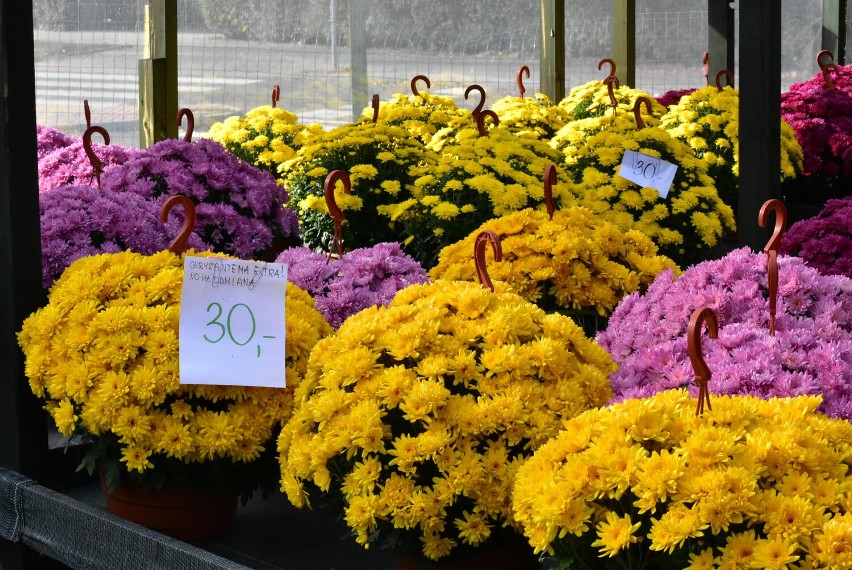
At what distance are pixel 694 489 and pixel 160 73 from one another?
A: 3.74 m

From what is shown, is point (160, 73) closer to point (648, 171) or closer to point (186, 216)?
point (648, 171)

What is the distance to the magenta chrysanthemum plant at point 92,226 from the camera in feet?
10.2

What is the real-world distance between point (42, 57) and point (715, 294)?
598cm

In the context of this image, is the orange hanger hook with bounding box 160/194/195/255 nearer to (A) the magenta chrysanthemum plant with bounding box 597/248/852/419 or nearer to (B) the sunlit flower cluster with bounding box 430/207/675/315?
(B) the sunlit flower cluster with bounding box 430/207/675/315

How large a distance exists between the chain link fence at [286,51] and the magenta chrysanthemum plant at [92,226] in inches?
162

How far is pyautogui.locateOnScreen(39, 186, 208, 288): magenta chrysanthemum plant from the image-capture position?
123 inches

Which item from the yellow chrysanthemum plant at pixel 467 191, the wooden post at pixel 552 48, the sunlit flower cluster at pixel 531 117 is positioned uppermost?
the wooden post at pixel 552 48

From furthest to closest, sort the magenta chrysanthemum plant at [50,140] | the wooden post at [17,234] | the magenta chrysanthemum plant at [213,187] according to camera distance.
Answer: the magenta chrysanthemum plant at [50,140] < the magenta chrysanthemum plant at [213,187] < the wooden post at [17,234]

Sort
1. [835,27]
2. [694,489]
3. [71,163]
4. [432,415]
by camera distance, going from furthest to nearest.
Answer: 1. [835,27]
2. [71,163]
3. [432,415]
4. [694,489]

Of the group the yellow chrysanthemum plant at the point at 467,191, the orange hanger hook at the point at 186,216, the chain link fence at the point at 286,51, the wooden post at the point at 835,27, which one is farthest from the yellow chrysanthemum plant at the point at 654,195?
the wooden post at the point at 835,27

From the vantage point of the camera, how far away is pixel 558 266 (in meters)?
3.07

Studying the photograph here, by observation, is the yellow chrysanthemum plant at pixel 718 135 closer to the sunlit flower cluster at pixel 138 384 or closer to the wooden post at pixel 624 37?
the wooden post at pixel 624 37

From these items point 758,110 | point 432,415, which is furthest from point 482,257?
point 758,110

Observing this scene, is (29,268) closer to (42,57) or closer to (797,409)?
(797,409)
